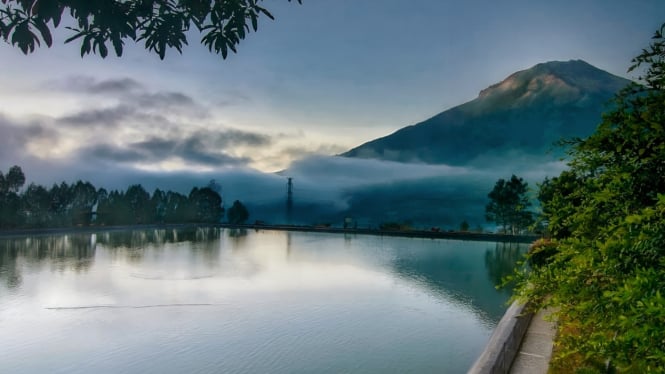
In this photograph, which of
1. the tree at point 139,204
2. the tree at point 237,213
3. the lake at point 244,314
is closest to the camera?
the lake at point 244,314

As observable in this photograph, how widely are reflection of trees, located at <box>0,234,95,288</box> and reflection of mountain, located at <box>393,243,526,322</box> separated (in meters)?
13.0

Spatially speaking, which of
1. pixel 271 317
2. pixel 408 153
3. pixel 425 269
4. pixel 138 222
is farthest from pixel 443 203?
pixel 271 317

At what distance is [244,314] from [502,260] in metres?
15.1

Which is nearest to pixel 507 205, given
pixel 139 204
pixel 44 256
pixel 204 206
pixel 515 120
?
pixel 44 256

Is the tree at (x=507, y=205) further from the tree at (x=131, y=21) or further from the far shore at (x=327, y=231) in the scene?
the tree at (x=131, y=21)

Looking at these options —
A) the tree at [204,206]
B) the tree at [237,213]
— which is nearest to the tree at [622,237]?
the tree at [237,213]

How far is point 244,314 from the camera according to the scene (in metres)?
11.7

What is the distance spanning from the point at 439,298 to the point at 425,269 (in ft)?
18.3

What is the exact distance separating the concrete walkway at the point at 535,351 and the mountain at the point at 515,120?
161633mm

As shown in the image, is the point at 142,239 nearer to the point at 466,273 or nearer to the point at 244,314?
the point at 466,273

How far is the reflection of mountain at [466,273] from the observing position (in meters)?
13.4

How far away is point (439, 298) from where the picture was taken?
1371 centimetres

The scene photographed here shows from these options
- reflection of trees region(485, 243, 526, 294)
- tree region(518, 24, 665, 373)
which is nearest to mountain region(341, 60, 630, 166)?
reflection of trees region(485, 243, 526, 294)

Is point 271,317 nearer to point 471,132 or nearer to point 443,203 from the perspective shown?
point 443,203
